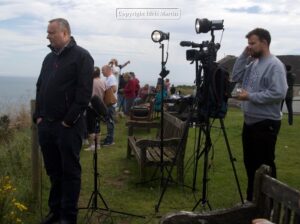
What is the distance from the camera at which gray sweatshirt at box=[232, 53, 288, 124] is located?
4582mm

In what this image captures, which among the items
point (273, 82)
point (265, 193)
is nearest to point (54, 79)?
point (273, 82)

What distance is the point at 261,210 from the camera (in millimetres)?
3164

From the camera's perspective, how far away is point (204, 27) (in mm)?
4891

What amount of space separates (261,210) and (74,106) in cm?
211

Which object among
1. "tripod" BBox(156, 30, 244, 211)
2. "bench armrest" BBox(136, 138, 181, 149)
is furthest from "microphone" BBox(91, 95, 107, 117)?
"bench armrest" BBox(136, 138, 181, 149)

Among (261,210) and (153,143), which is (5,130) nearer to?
(153,143)

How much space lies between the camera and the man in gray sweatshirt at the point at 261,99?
459 centimetres

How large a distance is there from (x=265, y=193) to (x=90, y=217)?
2.62m

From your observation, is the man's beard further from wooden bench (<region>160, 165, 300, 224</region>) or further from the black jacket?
wooden bench (<region>160, 165, 300, 224</region>)

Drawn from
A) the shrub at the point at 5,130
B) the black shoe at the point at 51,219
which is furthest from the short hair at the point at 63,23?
the shrub at the point at 5,130

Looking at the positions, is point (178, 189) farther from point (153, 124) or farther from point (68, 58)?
point (153, 124)

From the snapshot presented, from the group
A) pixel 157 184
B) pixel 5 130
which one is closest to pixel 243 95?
pixel 157 184

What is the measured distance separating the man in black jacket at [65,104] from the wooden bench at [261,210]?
177cm

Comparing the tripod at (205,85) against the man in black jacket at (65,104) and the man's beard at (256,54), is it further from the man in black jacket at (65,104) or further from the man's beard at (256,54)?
the man in black jacket at (65,104)
